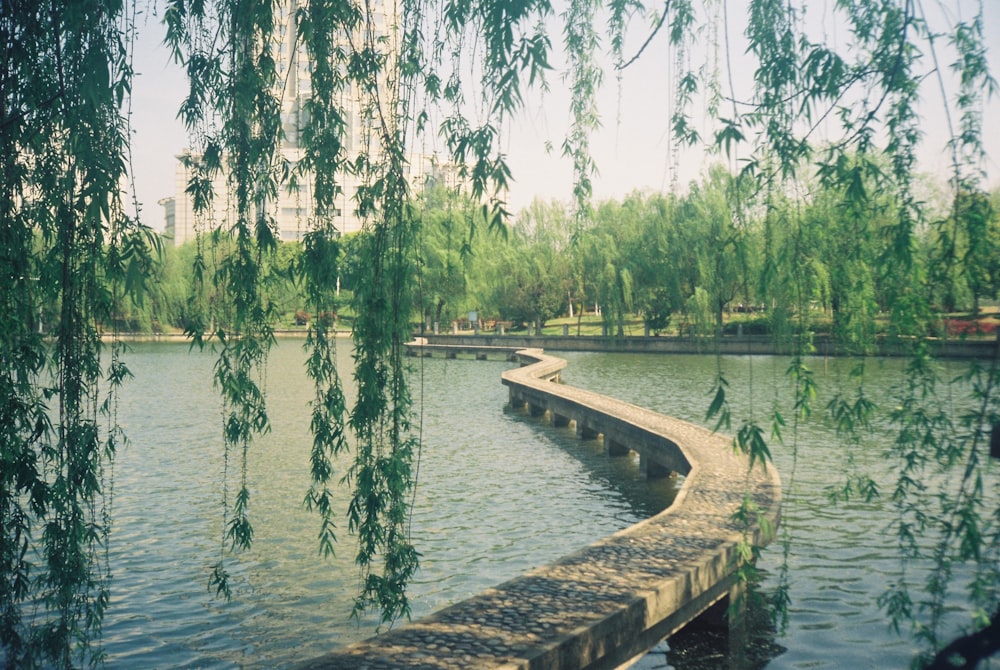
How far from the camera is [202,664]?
5801 millimetres

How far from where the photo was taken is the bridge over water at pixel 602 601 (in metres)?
4.42

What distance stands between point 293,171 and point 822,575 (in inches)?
221

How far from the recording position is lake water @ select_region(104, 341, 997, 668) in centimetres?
616

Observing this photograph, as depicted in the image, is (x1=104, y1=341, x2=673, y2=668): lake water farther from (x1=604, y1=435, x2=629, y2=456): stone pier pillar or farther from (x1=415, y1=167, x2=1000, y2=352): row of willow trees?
(x1=415, y1=167, x2=1000, y2=352): row of willow trees

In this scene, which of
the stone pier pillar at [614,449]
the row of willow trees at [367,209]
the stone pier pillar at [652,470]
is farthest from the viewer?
the stone pier pillar at [614,449]

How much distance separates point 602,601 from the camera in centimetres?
516

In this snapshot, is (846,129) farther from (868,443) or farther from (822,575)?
(868,443)

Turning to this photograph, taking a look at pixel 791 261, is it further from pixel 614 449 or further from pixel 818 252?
pixel 614 449

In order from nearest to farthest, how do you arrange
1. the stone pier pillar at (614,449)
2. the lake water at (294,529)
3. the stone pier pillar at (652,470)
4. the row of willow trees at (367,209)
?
the row of willow trees at (367,209) → the lake water at (294,529) → the stone pier pillar at (652,470) → the stone pier pillar at (614,449)

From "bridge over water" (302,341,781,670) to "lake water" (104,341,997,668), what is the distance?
0.55 metres

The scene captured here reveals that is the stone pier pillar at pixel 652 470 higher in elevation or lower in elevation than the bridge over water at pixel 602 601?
lower

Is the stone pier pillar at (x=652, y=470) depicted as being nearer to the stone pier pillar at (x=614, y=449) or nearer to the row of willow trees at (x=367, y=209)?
the stone pier pillar at (x=614, y=449)

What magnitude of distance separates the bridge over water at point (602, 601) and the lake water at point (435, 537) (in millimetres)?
555

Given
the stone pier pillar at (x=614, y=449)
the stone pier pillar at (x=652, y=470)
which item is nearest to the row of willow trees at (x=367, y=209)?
the stone pier pillar at (x=652, y=470)
